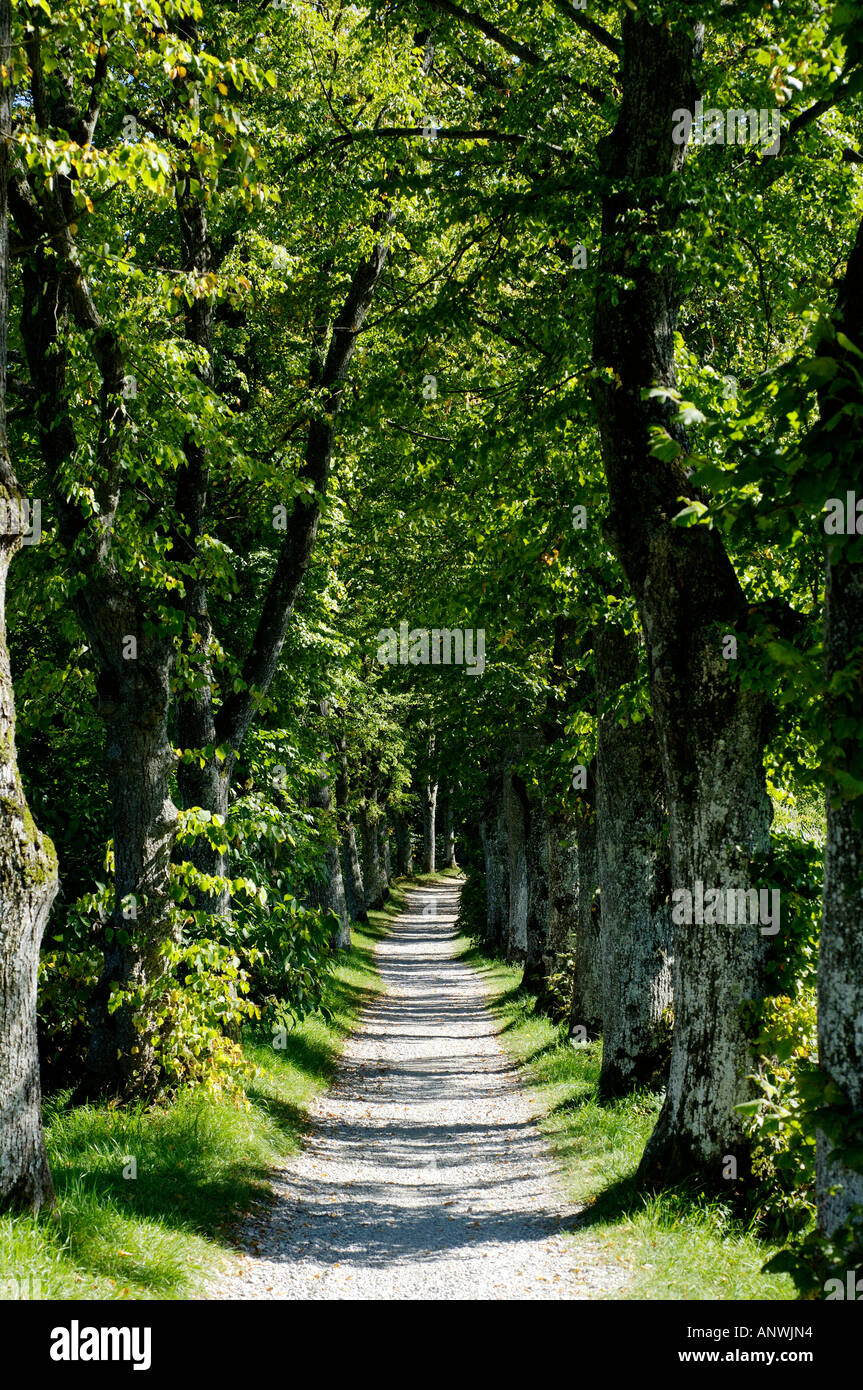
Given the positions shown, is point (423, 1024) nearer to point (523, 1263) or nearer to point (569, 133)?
point (523, 1263)

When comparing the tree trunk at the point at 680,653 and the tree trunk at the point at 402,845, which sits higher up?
the tree trunk at the point at 680,653

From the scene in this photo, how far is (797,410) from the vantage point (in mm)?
4285

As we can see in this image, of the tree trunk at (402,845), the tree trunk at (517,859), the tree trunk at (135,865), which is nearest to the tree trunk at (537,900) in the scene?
the tree trunk at (517,859)

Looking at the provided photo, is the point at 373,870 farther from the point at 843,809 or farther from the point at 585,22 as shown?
the point at 843,809

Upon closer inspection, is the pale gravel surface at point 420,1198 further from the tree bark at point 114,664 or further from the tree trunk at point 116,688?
the tree bark at point 114,664

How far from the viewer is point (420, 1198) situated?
9.05 m

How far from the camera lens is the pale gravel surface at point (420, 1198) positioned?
6602 millimetres

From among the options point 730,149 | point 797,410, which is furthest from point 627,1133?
point 730,149

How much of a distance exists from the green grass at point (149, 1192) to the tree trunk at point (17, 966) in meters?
0.22

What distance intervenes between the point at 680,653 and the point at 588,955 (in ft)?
25.4

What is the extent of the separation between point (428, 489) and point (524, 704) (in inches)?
177

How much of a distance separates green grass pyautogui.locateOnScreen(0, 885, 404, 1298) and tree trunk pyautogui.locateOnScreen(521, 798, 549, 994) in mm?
8007

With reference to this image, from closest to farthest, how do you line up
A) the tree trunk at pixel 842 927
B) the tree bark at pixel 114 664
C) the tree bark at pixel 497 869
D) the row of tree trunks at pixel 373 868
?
the tree trunk at pixel 842 927 → the tree bark at pixel 114 664 → the tree bark at pixel 497 869 → the row of tree trunks at pixel 373 868

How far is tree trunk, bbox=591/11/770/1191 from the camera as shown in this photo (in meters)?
6.88
